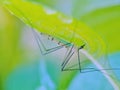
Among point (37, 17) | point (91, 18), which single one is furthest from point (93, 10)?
point (37, 17)

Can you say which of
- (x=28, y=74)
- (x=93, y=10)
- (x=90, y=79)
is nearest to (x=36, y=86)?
(x=28, y=74)

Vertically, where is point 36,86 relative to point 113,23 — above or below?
below

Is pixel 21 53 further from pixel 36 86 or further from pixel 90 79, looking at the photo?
pixel 90 79

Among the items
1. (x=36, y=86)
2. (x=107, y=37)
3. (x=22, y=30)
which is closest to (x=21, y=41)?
(x=22, y=30)

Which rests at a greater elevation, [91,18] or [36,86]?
[91,18]

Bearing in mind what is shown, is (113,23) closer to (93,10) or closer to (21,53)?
(93,10)
